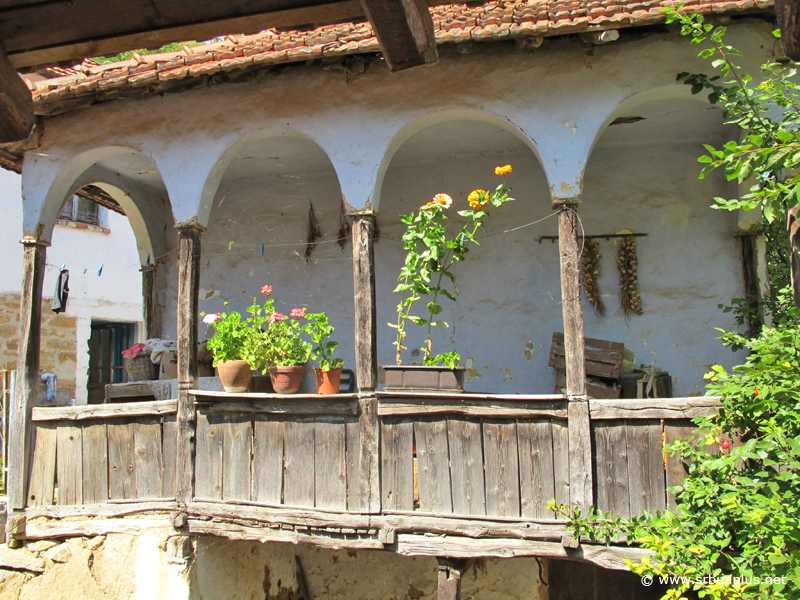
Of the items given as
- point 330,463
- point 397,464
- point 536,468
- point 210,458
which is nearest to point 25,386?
point 210,458

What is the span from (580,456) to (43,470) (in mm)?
4727

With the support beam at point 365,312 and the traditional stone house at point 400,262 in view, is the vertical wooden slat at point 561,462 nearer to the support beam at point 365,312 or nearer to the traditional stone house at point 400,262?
the traditional stone house at point 400,262

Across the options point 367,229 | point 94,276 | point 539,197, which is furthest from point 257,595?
point 94,276

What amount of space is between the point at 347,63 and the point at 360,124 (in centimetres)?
51

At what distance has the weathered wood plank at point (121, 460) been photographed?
5.66 m

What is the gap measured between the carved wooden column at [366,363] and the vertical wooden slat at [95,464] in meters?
2.42

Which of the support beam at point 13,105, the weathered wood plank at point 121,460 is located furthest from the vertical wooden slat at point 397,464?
the support beam at point 13,105

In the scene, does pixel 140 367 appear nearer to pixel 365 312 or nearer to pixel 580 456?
pixel 365 312

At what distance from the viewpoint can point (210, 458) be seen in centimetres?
547

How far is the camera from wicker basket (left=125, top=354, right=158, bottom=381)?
6688 mm

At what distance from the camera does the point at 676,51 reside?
15.9 ft

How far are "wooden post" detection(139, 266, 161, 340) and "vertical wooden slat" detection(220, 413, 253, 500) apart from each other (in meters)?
3.15

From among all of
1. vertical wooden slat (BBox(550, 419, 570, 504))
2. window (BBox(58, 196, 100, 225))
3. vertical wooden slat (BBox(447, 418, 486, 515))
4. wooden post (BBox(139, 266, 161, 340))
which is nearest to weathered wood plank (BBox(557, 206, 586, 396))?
vertical wooden slat (BBox(550, 419, 570, 504))

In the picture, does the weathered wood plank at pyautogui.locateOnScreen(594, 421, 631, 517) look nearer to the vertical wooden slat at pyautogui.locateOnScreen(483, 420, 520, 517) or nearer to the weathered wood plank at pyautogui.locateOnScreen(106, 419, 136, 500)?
the vertical wooden slat at pyautogui.locateOnScreen(483, 420, 520, 517)
